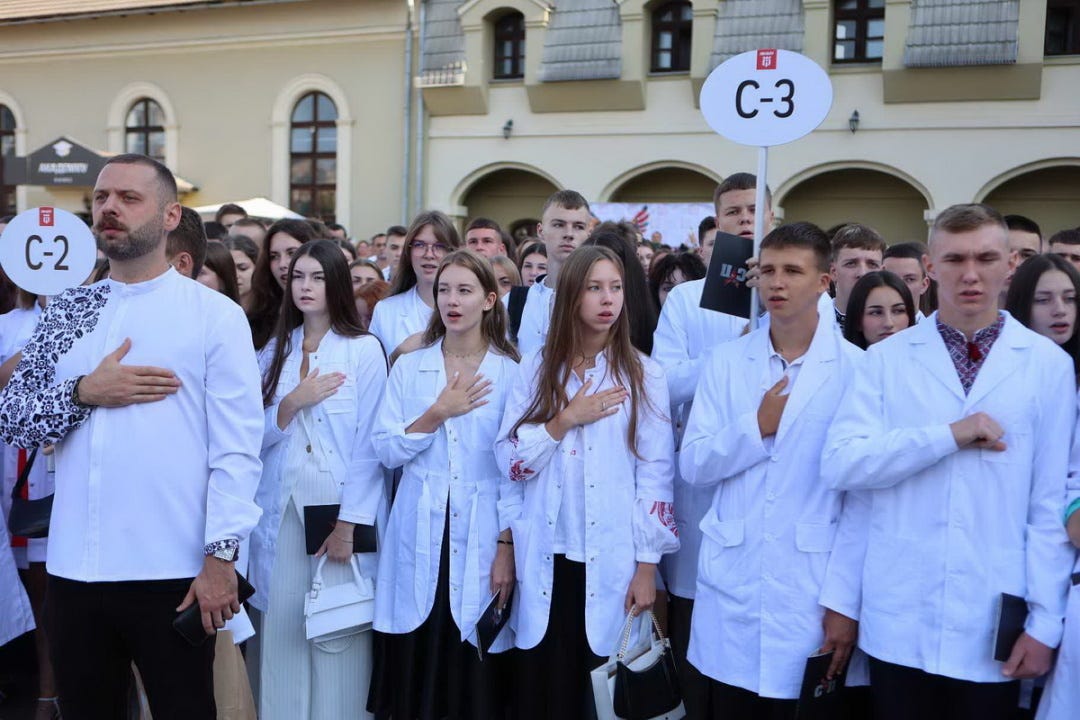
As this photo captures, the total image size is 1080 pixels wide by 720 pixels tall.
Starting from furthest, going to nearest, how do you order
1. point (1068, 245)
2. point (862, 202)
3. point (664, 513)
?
point (862, 202), point (1068, 245), point (664, 513)

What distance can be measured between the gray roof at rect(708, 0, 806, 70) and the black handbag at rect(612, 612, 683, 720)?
13993 millimetres

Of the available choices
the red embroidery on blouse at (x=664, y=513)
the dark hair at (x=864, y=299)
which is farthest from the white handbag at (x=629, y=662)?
the dark hair at (x=864, y=299)

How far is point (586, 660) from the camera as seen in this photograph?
356 cm

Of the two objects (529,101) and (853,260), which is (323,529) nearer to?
(853,260)

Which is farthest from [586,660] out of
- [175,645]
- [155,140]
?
[155,140]

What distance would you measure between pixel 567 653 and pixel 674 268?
270 cm

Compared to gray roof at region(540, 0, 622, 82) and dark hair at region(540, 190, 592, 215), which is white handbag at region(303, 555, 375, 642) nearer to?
dark hair at region(540, 190, 592, 215)

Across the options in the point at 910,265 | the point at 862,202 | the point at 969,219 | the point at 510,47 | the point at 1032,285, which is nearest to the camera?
the point at 969,219

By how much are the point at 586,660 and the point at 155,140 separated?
68.0 feet

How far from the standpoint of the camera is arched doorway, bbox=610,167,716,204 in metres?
18.0

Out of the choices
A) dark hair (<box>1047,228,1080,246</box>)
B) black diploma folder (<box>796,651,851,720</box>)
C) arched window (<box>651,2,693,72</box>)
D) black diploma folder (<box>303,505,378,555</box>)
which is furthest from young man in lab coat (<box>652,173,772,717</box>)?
arched window (<box>651,2,693,72</box>)

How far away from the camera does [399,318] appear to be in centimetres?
503

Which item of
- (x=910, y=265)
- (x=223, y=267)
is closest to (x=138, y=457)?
(x=223, y=267)

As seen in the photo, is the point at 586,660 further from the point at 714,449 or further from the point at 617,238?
the point at 617,238
